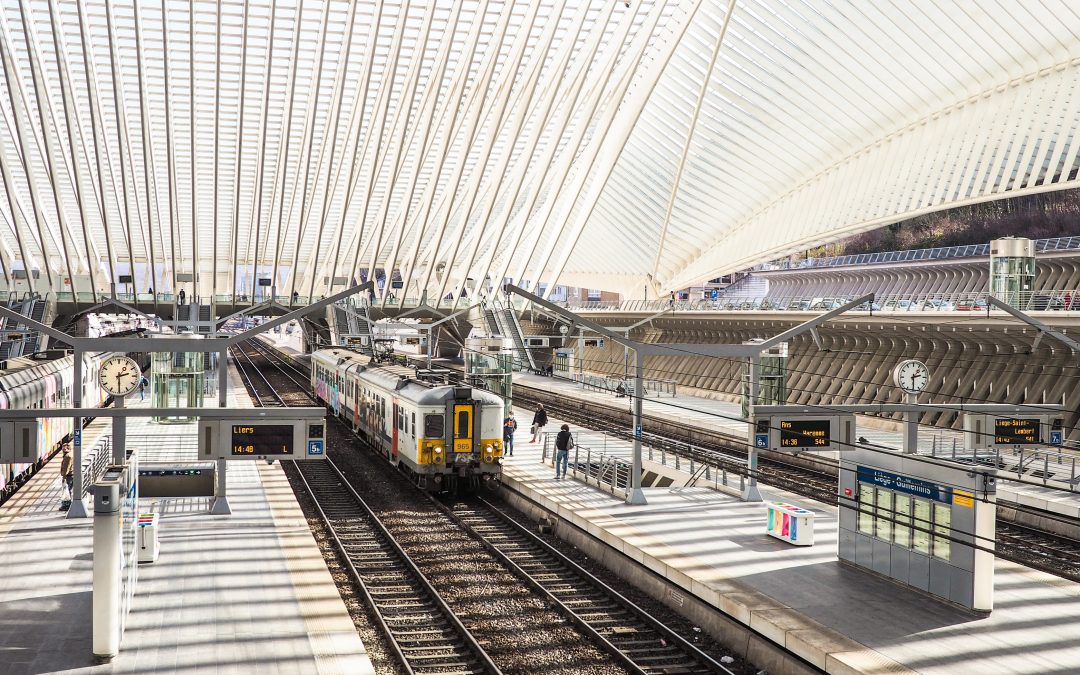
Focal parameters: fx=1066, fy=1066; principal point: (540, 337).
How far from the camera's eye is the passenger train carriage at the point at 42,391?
22.9 m

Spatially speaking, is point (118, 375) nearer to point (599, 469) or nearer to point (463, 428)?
point (463, 428)

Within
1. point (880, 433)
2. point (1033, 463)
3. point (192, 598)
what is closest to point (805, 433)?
point (1033, 463)

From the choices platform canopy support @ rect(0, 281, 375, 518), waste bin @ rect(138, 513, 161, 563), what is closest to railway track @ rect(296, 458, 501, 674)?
platform canopy support @ rect(0, 281, 375, 518)

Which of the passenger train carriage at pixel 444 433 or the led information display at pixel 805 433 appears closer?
the led information display at pixel 805 433

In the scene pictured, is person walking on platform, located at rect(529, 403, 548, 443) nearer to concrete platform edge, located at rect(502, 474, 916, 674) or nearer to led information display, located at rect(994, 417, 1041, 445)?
concrete platform edge, located at rect(502, 474, 916, 674)

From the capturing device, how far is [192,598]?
14156 mm

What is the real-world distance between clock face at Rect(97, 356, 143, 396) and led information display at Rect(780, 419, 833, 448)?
13015 millimetres

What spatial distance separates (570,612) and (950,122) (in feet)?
108

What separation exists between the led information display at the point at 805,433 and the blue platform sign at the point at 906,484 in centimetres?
288

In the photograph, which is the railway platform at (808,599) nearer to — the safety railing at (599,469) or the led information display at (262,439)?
the safety railing at (599,469)

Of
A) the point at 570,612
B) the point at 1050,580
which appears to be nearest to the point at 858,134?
the point at 1050,580

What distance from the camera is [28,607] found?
13.7m

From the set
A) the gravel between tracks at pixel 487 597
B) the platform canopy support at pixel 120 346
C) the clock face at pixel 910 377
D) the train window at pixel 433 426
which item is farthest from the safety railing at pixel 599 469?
the platform canopy support at pixel 120 346

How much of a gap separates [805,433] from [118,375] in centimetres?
1385
